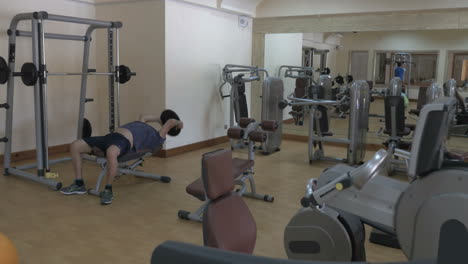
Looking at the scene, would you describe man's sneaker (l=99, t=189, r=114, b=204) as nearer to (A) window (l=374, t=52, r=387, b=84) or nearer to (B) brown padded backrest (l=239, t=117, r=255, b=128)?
(B) brown padded backrest (l=239, t=117, r=255, b=128)

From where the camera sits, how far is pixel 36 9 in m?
5.17

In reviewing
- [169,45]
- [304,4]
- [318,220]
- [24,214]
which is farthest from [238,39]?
[318,220]

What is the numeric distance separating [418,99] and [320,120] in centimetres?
158

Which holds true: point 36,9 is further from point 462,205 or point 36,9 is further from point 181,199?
point 462,205

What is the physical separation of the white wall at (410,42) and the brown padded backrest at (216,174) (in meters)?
5.35

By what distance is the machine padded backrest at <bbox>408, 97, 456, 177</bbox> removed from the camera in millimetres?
1794

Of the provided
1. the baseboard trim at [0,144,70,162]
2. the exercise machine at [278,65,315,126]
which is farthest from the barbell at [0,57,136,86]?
the exercise machine at [278,65,315,126]

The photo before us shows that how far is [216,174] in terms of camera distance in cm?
181

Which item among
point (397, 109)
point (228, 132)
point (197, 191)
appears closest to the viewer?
point (197, 191)

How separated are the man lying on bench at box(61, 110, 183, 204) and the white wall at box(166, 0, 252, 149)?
1.42m

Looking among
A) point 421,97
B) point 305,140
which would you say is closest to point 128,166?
point 305,140

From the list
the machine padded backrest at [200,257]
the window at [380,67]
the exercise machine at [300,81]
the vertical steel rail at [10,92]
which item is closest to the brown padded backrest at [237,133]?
the vertical steel rail at [10,92]

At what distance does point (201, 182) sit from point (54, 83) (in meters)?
3.30

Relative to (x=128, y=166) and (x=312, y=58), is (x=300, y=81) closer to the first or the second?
(x=312, y=58)
